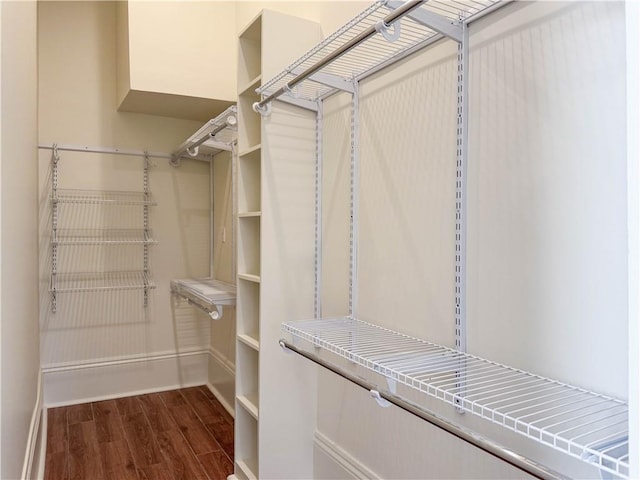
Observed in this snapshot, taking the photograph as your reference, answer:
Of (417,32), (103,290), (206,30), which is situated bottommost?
(103,290)

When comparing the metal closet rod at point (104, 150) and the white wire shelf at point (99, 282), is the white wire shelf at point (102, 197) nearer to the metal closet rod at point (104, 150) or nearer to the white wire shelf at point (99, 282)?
the metal closet rod at point (104, 150)

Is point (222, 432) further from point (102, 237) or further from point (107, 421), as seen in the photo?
point (102, 237)

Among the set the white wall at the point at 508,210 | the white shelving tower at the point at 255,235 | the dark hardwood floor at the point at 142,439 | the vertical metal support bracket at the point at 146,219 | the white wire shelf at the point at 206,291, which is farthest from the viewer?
the vertical metal support bracket at the point at 146,219

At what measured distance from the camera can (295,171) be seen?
187 cm

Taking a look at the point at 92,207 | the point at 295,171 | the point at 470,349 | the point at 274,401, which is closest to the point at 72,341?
the point at 92,207

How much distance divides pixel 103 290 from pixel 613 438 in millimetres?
3109

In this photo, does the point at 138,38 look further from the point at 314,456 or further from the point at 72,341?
the point at 314,456

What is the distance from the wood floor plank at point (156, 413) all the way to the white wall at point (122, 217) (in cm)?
15

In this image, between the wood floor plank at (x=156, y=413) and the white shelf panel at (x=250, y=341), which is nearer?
the white shelf panel at (x=250, y=341)

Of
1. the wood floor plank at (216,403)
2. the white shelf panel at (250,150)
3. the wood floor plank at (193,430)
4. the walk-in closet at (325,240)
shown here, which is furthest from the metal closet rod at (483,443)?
the wood floor plank at (216,403)

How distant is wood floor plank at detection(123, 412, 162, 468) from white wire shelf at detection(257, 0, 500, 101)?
1893 mm

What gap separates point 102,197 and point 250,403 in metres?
1.93

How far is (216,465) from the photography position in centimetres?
225

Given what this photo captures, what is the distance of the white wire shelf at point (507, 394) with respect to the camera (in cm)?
74
